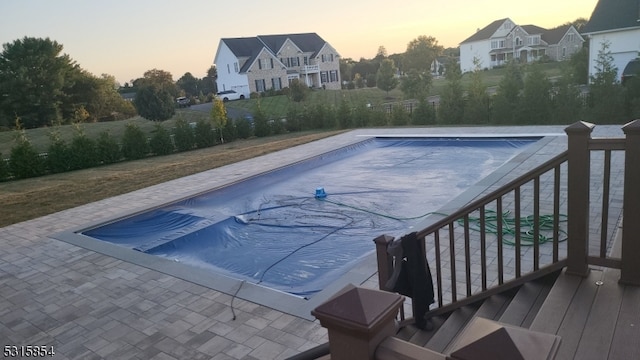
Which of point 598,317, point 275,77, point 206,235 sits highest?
point 275,77

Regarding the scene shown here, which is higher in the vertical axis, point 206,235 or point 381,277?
point 381,277

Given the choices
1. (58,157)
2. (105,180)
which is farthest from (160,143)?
(105,180)

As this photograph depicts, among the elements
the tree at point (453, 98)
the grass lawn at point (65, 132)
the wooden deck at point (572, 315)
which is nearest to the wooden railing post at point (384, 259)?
the wooden deck at point (572, 315)

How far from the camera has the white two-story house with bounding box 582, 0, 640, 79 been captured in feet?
68.9

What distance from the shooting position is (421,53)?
2050 inches

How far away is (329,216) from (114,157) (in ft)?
36.5

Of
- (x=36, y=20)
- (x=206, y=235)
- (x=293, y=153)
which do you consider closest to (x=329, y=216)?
(x=206, y=235)

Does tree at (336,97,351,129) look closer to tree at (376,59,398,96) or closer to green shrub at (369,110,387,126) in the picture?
green shrub at (369,110,387,126)

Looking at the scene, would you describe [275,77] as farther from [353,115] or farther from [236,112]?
[353,115]

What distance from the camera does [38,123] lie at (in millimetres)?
31219

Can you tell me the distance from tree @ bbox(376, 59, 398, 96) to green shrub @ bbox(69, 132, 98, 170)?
2476 centimetres

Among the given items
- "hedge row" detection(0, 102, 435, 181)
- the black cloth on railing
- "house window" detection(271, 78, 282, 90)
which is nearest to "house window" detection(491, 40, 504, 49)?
"house window" detection(271, 78, 282, 90)

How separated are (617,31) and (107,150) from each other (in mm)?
23720

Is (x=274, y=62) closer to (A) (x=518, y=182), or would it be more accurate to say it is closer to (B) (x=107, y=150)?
(B) (x=107, y=150)
